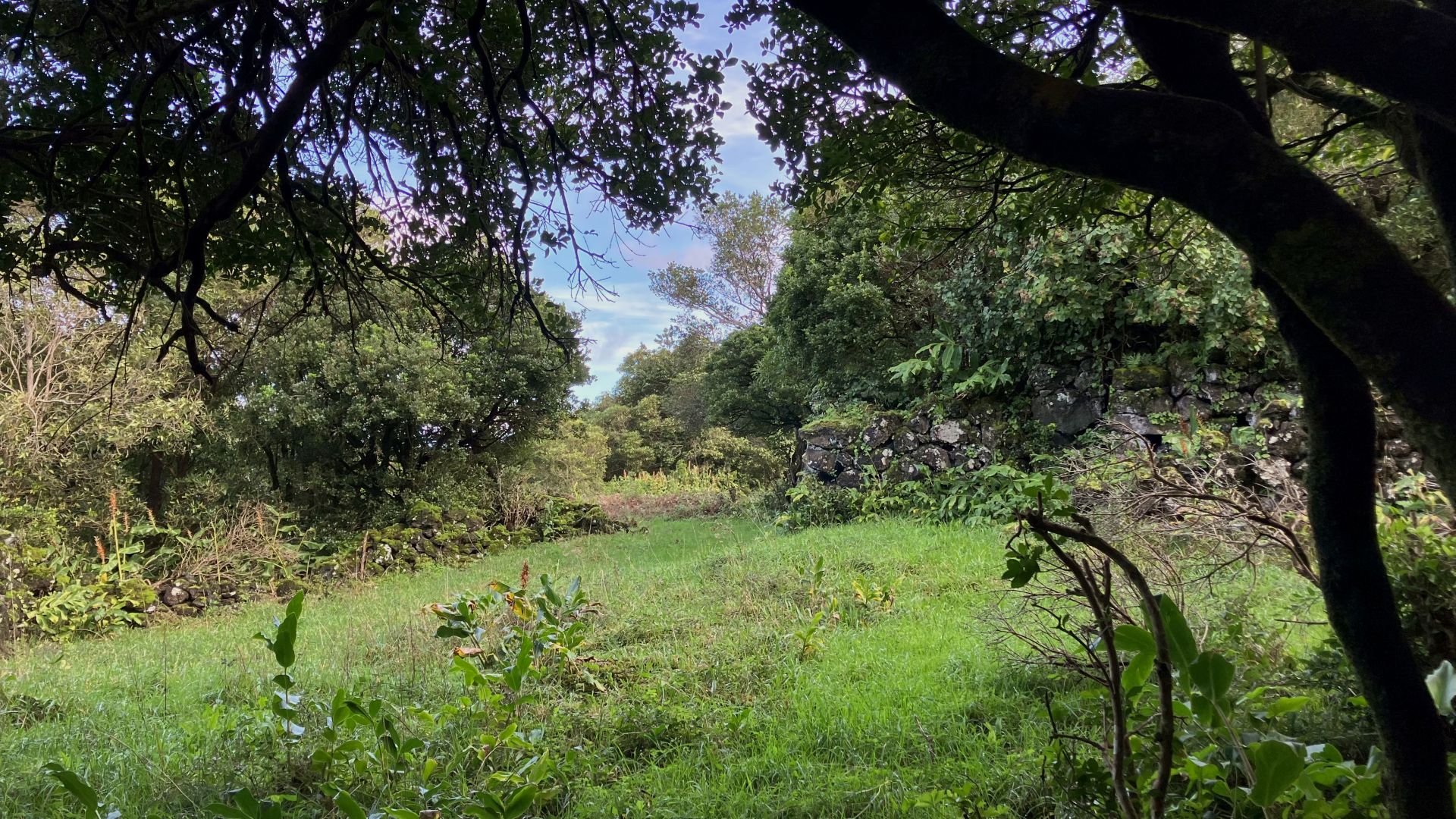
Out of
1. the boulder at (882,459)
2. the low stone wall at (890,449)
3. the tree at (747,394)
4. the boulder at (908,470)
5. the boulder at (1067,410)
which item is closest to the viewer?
the boulder at (1067,410)

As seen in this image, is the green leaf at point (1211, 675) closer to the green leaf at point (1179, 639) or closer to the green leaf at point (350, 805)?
the green leaf at point (1179, 639)

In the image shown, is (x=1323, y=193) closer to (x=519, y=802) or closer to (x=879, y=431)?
(x=519, y=802)

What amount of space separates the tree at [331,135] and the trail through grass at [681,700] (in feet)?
6.00

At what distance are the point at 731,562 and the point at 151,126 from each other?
561 cm

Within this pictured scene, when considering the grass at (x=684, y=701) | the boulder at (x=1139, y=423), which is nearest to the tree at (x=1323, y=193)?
the grass at (x=684, y=701)

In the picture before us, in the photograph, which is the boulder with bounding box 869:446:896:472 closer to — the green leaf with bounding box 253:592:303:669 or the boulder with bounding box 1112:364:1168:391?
the boulder with bounding box 1112:364:1168:391

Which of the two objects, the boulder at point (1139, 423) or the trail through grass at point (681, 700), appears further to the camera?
the boulder at point (1139, 423)

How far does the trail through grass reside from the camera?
2633 mm

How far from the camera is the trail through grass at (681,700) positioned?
2633 mm

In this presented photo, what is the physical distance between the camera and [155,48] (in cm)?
297

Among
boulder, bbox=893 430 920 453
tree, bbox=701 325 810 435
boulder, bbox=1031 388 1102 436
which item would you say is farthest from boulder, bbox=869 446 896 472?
tree, bbox=701 325 810 435

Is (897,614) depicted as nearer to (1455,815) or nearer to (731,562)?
(731,562)

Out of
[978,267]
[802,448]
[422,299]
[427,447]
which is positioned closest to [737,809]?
[422,299]

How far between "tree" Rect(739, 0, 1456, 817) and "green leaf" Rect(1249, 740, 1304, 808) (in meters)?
0.36
